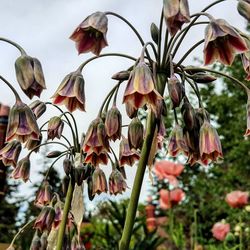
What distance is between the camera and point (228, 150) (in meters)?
22.8

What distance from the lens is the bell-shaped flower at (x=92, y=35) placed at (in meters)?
1.87

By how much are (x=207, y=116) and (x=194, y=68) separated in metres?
0.17

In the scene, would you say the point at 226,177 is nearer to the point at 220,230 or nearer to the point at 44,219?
the point at 220,230

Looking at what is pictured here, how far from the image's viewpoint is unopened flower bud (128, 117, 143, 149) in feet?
6.21

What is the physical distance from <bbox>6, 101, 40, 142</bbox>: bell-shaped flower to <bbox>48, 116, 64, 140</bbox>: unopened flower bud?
0.39 meters

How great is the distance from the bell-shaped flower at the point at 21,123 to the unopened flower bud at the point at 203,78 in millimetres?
571

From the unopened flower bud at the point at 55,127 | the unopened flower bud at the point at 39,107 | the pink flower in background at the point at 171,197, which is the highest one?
the pink flower in background at the point at 171,197

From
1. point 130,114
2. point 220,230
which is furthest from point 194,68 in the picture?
point 220,230

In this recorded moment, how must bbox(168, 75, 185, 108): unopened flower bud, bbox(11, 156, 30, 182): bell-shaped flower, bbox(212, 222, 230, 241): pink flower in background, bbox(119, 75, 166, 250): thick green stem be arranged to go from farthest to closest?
bbox(212, 222, 230, 241): pink flower in background, bbox(11, 156, 30, 182): bell-shaped flower, bbox(168, 75, 185, 108): unopened flower bud, bbox(119, 75, 166, 250): thick green stem

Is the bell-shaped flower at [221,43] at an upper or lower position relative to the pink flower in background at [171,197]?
lower

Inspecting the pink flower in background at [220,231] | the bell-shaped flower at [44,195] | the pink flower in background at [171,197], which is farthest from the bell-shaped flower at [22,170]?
the pink flower in background at [220,231]

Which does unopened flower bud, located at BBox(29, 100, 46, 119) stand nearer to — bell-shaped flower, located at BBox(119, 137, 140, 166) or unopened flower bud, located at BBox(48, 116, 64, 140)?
unopened flower bud, located at BBox(48, 116, 64, 140)

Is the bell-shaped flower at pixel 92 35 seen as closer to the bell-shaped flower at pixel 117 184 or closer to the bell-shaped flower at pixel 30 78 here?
the bell-shaped flower at pixel 30 78

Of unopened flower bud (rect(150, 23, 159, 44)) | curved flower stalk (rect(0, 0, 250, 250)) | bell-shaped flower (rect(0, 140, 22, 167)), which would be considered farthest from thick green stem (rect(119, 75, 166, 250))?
bell-shaped flower (rect(0, 140, 22, 167))
